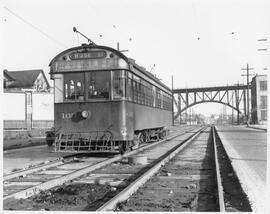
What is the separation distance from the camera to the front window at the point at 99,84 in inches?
495

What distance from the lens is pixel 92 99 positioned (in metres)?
12.7

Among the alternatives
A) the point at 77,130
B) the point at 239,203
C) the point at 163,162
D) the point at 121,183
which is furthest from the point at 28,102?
the point at 239,203

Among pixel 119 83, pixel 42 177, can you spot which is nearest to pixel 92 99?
pixel 119 83

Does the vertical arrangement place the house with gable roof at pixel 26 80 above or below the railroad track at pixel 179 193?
above

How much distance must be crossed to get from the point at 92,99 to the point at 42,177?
3.93 metres

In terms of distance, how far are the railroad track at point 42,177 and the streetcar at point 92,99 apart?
2.01ft

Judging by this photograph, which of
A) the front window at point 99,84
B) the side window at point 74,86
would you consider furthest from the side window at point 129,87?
the side window at point 74,86

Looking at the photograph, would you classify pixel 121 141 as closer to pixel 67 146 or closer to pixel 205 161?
pixel 67 146

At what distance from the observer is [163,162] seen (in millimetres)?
11133

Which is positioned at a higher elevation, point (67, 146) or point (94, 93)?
point (94, 93)

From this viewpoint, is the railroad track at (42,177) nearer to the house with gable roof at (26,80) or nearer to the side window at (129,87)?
the side window at (129,87)

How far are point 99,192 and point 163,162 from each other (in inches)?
163

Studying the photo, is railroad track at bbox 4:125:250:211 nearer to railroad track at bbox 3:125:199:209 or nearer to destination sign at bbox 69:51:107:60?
railroad track at bbox 3:125:199:209

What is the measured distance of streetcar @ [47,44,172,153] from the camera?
1253cm
